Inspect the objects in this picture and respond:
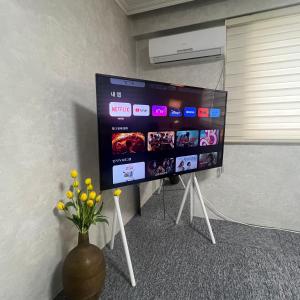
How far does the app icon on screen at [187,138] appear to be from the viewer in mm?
1699

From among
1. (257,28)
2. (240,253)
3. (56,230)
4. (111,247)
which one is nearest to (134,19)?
(257,28)

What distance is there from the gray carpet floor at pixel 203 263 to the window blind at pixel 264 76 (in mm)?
1055

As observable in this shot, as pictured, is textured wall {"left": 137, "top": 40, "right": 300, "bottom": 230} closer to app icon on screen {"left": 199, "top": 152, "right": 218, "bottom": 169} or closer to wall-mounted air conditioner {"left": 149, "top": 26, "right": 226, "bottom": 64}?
wall-mounted air conditioner {"left": 149, "top": 26, "right": 226, "bottom": 64}

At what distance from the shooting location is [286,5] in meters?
1.79

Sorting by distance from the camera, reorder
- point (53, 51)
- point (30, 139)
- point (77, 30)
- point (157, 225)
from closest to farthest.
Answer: point (30, 139), point (53, 51), point (77, 30), point (157, 225)

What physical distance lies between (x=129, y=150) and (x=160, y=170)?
A: 358 millimetres

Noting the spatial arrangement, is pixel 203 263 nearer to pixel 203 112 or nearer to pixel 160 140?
pixel 160 140

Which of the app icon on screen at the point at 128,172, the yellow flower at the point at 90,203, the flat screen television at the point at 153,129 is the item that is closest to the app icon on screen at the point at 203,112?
the flat screen television at the point at 153,129

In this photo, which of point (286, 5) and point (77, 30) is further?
point (286, 5)

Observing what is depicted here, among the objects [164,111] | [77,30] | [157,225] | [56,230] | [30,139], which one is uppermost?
[77,30]

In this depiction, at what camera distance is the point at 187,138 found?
1.75 meters

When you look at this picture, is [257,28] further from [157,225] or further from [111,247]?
[111,247]

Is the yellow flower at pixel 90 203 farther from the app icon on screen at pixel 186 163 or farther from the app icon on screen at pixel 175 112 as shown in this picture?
the app icon on screen at pixel 175 112

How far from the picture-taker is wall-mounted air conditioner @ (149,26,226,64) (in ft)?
6.34
